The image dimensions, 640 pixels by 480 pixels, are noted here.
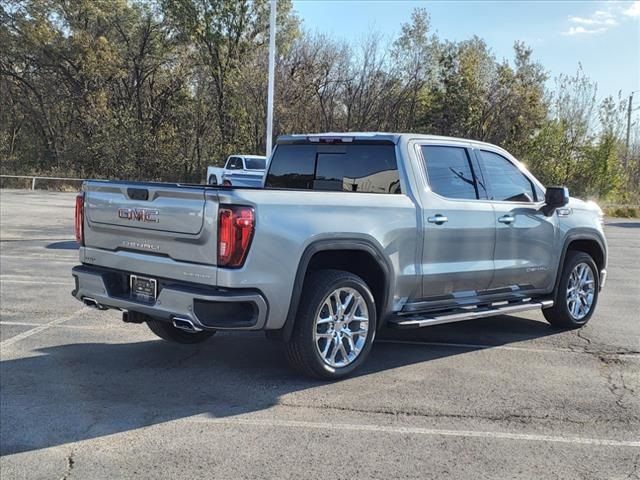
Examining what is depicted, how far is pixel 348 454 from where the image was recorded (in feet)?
12.4

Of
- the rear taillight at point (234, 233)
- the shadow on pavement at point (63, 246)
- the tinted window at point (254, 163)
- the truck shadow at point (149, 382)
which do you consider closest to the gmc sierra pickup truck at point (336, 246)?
the rear taillight at point (234, 233)

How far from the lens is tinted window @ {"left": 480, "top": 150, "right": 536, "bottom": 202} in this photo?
6301 millimetres

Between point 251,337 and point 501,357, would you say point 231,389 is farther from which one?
point 501,357

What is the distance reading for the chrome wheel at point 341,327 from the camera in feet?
16.3

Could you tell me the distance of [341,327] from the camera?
16.6 ft

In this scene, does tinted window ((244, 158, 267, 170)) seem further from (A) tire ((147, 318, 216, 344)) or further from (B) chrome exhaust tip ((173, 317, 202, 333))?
(B) chrome exhaust tip ((173, 317, 202, 333))

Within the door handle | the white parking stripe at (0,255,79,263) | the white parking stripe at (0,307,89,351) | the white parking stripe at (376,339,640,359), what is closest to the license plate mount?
the white parking stripe at (0,307,89,351)

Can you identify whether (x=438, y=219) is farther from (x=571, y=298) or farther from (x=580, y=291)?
(x=580, y=291)

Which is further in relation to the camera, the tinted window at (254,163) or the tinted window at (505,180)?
the tinted window at (254,163)

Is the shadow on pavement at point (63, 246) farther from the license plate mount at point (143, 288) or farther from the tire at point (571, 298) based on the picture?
the tire at point (571, 298)

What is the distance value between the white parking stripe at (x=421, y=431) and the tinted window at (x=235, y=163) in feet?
79.3

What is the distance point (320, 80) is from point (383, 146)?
31364 mm

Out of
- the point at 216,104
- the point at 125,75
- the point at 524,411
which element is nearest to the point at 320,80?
the point at 216,104

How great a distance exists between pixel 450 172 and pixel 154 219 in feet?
8.95
